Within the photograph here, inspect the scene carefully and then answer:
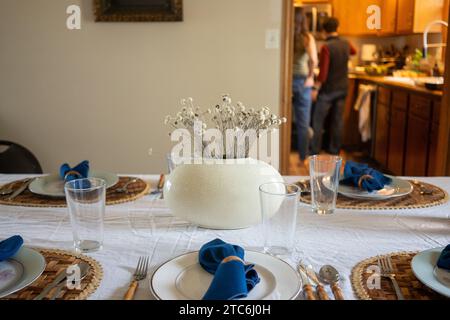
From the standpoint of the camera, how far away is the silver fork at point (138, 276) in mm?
892

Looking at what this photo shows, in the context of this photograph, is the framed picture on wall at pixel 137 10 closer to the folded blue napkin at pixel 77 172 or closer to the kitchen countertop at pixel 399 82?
the folded blue napkin at pixel 77 172

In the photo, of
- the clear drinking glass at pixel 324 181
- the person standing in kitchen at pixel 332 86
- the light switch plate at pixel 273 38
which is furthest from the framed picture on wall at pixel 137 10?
the person standing in kitchen at pixel 332 86

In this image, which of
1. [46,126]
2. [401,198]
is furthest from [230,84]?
[401,198]

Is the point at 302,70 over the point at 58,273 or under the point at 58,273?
over

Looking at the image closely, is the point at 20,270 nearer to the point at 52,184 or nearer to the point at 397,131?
the point at 52,184

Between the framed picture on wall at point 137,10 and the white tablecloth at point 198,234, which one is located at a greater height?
the framed picture on wall at point 137,10

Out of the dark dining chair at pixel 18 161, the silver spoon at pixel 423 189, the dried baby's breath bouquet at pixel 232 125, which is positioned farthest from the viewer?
the dark dining chair at pixel 18 161

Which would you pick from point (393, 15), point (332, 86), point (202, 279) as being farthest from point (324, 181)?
point (393, 15)

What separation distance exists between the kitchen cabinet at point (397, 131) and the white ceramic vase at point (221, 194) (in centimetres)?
319

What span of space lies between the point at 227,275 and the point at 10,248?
45cm

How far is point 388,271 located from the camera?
973 mm

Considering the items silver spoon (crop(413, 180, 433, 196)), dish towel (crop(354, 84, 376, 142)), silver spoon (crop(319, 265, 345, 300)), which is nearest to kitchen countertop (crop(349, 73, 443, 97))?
dish towel (crop(354, 84, 376, 142))

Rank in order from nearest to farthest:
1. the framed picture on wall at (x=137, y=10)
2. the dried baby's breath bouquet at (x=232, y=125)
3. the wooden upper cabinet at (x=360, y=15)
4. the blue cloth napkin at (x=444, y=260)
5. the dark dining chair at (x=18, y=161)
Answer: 1. the blue cloth napkin at (x=444, y=260)
2. the dried baby's breath bouquet at (x=232, y=125)
3. the dark dining chair at (x=18, y=161)
4. the framed picture on wall at (x=137, y=10)
5. the wooden upper cabinet at (x=360, y=15)
